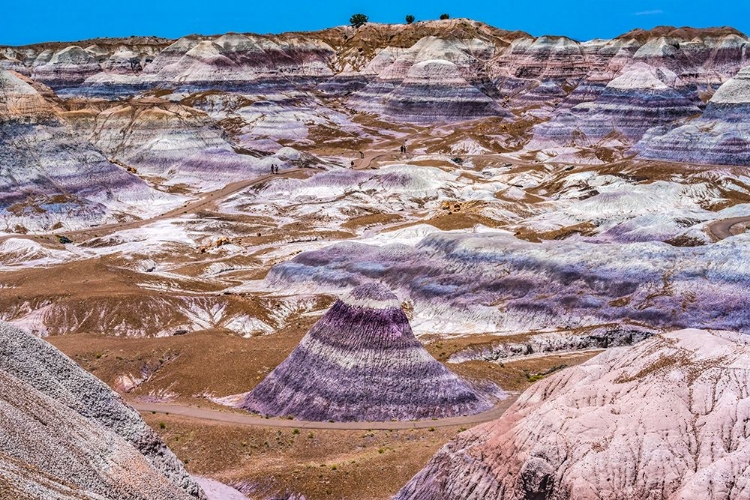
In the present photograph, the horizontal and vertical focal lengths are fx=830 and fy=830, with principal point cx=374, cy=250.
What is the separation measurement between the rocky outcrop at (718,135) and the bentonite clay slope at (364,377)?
105 meters

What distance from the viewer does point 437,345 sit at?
61312 mm

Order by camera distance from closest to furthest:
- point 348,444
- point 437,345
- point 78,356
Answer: point 348,444, point 78,356, point 437,345

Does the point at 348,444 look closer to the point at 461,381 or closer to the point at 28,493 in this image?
the point at 461,381

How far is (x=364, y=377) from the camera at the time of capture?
4684 centimetres

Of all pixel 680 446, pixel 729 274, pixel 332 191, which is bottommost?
pixel 680 446

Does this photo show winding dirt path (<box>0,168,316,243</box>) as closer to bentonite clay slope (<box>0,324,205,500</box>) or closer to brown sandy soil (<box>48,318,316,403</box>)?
brown sandy soil (<box>48,318,316,403</box>)

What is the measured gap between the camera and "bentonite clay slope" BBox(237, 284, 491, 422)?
1820 inches

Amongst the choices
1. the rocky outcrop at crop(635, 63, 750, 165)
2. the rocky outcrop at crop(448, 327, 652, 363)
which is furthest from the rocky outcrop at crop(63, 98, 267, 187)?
the rocky outcrop at crop(448, 327, 652, 363)

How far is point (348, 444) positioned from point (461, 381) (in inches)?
360

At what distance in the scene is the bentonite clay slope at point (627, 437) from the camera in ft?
76.1

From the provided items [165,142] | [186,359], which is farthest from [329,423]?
[165,142]

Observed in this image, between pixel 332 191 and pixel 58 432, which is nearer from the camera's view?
pixel 58 432

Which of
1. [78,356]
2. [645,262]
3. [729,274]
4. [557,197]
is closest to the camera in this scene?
[78,356]

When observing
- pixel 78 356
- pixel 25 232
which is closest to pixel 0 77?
pixel 25 232
